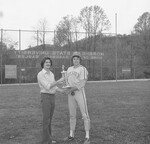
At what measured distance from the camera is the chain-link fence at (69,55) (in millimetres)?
24297

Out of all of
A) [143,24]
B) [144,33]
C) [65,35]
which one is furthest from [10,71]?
[143,24]

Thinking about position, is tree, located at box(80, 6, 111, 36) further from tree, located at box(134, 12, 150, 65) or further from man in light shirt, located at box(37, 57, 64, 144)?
man in light shirt, located at box(37, 57, 64, 144)

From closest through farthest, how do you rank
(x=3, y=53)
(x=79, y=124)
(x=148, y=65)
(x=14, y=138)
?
(x=14, y=138) → (x=79, y=124) → (x=3, y=53) → (x=148, y=65)

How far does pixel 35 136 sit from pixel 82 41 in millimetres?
24040

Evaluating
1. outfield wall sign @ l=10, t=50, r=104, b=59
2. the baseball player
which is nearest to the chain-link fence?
outfield wall sign @ l=10, t=50, r=104, b=59

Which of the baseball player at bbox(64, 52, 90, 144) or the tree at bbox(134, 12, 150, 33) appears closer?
the baseball player at bbox(64, 52, 90, 144)

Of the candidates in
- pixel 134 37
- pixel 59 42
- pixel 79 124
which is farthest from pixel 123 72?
pixel 79 124

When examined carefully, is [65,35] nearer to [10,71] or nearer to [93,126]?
[10,71]

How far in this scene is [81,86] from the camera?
15.1 feet

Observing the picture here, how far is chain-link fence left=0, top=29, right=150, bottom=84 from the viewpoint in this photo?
24.3 m

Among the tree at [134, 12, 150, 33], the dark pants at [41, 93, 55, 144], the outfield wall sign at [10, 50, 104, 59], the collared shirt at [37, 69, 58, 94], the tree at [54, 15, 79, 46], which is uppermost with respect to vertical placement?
the tree at [134, 12, 150, 33]

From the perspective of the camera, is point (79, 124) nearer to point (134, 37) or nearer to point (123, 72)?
point (123, 72)

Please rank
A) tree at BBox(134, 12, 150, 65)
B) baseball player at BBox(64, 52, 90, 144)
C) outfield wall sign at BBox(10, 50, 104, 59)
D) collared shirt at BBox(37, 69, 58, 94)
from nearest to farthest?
collared shirt at BBox(37, 69, 58, 94) < baseball player at BBox(64, 52, 90, 144) < outfield wall sign at BBox(10, 50, 104, 59) < tree at BBox(134, 12, 150, 65)

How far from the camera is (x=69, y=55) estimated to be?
84.7ft
